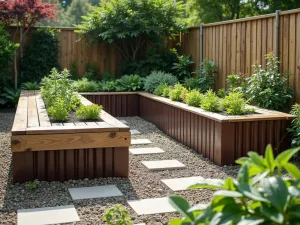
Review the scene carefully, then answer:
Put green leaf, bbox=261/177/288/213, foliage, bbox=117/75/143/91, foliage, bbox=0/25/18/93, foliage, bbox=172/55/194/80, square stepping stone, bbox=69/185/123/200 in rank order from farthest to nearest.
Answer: foliage, bbox=172/55/194/80, foliage, bbox=117/75/143/91, foliage, bbox=0/25/18/93, square stepping stone, bbox=69/185/123/200, green leaf, bbox=261/177/288/213

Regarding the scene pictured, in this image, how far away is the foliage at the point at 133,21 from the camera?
9125mm

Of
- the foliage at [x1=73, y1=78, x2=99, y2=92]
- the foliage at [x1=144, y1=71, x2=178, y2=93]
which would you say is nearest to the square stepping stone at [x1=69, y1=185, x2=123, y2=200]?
the foliage at [x1=144, y1=71, x2=178, y2=93]

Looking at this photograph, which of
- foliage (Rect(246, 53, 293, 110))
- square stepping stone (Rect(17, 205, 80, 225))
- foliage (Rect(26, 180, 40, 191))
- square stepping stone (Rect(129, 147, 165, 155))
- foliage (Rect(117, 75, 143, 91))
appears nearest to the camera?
square stepping stone (Rect(17, 205, 80, 225))

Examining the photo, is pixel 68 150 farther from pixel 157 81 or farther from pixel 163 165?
pixel 157 81

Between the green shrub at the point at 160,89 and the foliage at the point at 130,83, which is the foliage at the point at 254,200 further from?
the foliage at the point at 130,83

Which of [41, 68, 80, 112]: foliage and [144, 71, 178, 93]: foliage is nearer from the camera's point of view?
[41, 68, 80, 112]: foliage

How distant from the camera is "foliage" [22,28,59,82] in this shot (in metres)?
9.09

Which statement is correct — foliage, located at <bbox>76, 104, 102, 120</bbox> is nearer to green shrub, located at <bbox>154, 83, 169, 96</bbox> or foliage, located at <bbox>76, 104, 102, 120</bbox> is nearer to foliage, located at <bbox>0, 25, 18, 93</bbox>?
green shrub, located at <bbox>154, 83, 169, 96</bbox>

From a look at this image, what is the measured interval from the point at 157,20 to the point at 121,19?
796mm

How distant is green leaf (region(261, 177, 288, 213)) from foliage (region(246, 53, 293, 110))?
13.7 feet

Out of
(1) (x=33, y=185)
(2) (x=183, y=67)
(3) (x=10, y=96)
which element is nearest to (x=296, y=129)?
(1) (x=33, y=185)

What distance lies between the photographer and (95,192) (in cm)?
357

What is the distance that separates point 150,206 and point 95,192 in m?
0.57

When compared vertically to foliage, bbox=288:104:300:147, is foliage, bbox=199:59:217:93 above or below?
above
